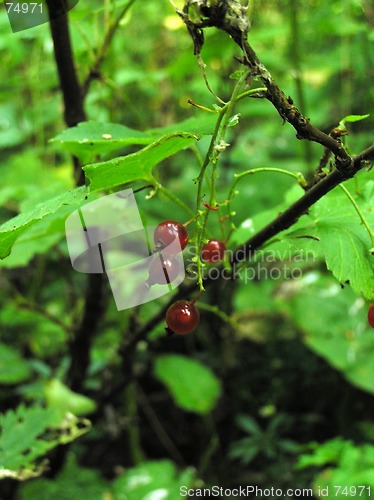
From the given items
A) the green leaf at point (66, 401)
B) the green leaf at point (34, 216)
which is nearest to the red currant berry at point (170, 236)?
the green leaf at point (34, 216)

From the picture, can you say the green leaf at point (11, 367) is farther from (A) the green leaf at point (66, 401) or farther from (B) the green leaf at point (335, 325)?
(B) the green leaf at point (335, 325)

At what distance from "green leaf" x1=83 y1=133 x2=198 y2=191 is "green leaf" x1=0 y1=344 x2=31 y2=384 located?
3.31 feet

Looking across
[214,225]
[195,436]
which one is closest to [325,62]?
[214,225]

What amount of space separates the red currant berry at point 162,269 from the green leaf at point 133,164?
112 millimetres

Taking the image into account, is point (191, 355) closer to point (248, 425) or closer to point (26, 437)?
point (248, 425)

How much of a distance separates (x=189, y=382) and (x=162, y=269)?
104 centimetres

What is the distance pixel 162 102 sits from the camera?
2557 mm

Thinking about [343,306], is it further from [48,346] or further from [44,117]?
[44,117]

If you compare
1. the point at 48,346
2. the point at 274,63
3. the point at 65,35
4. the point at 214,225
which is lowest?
the point at 48,346

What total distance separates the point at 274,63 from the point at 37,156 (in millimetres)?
1065

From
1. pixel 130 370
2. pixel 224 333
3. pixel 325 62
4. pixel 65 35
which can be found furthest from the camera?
pixel 325 62

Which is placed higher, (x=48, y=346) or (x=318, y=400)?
(x=48, y=346)

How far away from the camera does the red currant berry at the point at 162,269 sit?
67cm

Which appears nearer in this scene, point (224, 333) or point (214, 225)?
point (214, 225)
